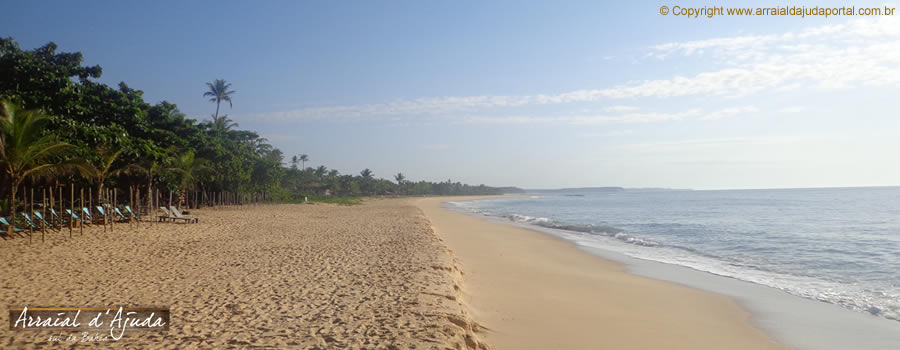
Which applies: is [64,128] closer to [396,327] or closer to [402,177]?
[396,327]

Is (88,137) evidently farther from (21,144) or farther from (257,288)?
(257,288)

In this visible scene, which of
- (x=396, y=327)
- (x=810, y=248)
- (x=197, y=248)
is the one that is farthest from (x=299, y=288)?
(x=810, y=248)

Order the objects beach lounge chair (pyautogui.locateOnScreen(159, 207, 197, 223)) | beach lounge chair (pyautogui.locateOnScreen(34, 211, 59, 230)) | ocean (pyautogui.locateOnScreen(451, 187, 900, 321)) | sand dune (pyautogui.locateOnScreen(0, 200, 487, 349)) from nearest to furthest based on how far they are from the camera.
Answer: sand dune (pyautogui.locateOnScreen(0, 200, 487, 349)) < ocean (pyautogui.locateOnScreen(451, 187, 900, 321)) < beach lounge chair (pyautogui.locateOnScreen(34, 211, 59, 230)) < beach lounge chair (pyautogui.locateOnScreen(159, 207, 197, 223))

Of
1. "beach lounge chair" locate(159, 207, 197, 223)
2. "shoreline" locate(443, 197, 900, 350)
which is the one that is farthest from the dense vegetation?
"shoreline" locate(443, 197, 900, 350)

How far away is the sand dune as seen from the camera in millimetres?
4375

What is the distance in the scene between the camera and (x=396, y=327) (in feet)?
15.4

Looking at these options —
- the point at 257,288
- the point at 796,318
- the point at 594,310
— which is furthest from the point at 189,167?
A: the point at 796,318

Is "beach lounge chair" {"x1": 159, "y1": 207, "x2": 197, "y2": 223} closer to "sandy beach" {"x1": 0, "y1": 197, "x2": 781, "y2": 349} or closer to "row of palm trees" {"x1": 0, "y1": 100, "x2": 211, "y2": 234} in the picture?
"row of palm trees" {"x1": 0, "y1": 100, "x2": 211, "y2": 234}

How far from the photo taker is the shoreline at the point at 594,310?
526 cm

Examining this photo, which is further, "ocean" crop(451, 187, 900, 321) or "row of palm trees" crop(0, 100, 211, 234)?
"row of palm trees" crop(0, 100, 211, 234)

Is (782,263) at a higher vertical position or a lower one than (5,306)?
lower

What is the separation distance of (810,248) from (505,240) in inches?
363

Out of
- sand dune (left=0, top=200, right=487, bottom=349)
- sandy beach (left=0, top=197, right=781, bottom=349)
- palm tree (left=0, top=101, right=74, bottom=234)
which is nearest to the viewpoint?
sand dune (left=0, top=200, right=487, bottom=349)

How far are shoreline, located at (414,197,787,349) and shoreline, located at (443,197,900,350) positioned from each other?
24cm
